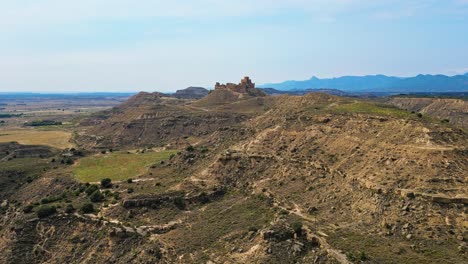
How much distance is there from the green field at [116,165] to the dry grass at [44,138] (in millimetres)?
39854

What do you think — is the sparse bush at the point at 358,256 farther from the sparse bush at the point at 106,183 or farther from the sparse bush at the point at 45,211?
the sparse bush at the point at 106,183

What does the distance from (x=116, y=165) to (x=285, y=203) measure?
51273 mm

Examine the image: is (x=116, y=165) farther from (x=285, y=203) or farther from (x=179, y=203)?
(x=285, y=203)

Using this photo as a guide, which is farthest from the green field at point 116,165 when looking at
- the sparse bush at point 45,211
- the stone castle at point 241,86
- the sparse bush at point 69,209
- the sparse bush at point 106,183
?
the stone castle at point 241,86

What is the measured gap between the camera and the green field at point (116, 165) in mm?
85500

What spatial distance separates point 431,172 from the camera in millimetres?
50312

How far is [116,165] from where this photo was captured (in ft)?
317

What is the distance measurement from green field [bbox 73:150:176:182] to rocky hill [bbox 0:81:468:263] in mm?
4875

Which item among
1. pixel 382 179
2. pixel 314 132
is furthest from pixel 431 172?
pixel 314 132

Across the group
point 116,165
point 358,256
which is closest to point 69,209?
point 116,165

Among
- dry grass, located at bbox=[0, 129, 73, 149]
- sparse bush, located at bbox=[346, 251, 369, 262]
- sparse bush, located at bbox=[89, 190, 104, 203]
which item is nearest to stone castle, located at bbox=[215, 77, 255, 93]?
dry grass, located at bbox=[0, 129, 73, 149]

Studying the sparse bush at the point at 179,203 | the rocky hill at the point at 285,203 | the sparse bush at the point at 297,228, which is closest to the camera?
the rocky hill at the point at 285,203

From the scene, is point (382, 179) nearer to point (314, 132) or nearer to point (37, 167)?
point (314, 132)

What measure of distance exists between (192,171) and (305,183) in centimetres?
2220
